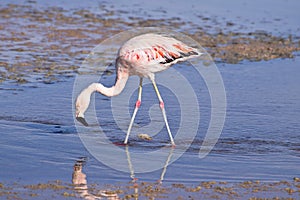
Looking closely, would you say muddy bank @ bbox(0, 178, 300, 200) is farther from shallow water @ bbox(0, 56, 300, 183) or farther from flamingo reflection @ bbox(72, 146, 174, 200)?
shallow water @ bbox(0, 56, 300, 183)

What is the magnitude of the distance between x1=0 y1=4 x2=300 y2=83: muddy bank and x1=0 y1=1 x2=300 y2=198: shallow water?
733 millimetres

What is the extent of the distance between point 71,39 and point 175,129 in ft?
20.6

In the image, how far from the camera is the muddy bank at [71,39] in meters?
12.7

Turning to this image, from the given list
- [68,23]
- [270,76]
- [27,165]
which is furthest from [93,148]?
[68,23]

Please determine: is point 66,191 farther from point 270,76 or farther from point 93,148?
point 270,76

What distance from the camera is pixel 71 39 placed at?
15.2 m

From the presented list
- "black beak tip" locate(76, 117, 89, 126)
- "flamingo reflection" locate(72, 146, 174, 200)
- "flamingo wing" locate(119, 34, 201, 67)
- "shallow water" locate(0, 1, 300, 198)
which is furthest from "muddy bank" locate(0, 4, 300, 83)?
"flamingo reflection" locate(72, 146, 174, 200)

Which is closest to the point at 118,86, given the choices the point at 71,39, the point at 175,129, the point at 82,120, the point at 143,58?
the point at 143,58

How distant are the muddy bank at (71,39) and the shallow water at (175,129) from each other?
2.40ft

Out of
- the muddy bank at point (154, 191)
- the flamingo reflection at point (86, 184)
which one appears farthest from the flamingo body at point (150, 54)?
the muddy bank at point (154, 191)

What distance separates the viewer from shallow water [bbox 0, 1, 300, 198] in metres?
7.34

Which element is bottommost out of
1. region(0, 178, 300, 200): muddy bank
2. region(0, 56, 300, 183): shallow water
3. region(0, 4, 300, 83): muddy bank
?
region(0, 178, 300, 200): muddy bank

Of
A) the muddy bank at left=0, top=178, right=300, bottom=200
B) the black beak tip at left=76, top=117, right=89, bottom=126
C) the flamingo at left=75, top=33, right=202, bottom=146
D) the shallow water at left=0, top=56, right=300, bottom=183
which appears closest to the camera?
the muddy bank at left=0, top=178, right=300, bottom=200

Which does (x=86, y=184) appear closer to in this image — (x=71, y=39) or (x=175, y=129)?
(x=175, y=129)
